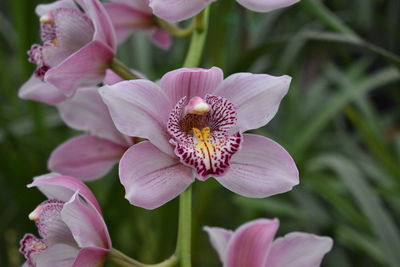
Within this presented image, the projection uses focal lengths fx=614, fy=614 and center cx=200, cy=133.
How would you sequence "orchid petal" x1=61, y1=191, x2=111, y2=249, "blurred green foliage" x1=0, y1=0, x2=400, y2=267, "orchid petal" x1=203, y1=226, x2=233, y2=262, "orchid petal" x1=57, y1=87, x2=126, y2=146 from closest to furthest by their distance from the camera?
"orchid petal" x1=61, y1=191, x2=111, y2=249 → "orchid petal" x1=203, y1=226, x2=233, y2=262 → "orchid petal" x1=57, y1=87, x2=126, y2=146 → "blurred green foliage" x1=0, y1=0, x2=400, y2=267

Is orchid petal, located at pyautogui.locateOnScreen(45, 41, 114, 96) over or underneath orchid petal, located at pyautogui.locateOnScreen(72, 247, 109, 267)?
over

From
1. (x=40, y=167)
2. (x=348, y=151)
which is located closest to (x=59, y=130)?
(x=40, y=167)

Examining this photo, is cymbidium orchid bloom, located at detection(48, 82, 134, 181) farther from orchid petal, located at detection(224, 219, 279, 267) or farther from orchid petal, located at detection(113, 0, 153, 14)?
orchid petal, located at detection(224, 219, 279, 267)

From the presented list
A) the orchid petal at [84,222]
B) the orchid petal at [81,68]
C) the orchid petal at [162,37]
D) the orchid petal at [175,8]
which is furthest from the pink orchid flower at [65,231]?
the orchid petal at [162,37]

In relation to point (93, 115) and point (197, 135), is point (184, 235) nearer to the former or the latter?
point (197, 135)

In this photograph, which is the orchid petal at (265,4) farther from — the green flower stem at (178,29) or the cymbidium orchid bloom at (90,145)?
the cymbidium orchid bloom at (90,145)

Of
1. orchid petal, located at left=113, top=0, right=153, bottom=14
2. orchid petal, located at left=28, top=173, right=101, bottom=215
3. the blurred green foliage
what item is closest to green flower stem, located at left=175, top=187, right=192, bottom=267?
orchid petal, located at left=28, top=173, right=101, bottom=215

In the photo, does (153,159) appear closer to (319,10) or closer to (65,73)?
(65,73)

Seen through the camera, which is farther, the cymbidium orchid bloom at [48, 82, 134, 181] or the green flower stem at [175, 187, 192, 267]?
the cymbidium orchid bloom at [48, 82, 134, 181]
